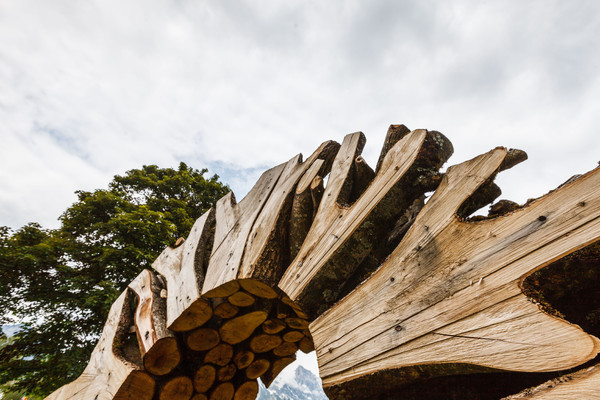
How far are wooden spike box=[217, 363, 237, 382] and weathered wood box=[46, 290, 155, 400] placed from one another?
0.57 meters

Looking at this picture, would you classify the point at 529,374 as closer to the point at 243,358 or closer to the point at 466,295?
the point at 466,295

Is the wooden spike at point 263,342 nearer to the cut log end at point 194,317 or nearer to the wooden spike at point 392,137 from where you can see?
the cut log end at point 194,317

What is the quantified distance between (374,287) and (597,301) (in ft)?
2.01

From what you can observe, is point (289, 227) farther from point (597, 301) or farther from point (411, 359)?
point (597, 301)

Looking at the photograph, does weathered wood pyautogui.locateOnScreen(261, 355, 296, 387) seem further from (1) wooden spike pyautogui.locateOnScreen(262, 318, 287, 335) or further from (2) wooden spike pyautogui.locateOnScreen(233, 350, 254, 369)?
(1) wooden spike pyautogui.locateOnScreen(262, 318, 287, 335)

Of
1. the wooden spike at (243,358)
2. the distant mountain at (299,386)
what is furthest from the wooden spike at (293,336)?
the distant mountain at (299,386)

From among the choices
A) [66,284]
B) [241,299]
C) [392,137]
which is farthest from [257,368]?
[66,284]

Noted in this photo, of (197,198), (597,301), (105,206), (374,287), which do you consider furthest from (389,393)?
(105,206)

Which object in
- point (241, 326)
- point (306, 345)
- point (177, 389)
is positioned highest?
point (241, 326)

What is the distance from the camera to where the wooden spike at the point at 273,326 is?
1.83 metres

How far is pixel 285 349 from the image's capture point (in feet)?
7.13

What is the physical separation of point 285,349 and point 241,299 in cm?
96

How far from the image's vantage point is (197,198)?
7.26m

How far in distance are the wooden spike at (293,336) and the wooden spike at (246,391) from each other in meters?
0.56
